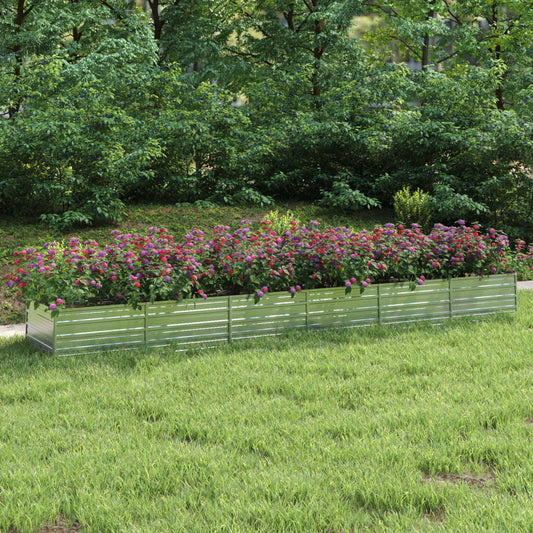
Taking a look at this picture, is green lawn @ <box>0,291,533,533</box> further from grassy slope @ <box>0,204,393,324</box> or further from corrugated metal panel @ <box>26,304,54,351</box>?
grassy slope @ <box>0,204,393,324</box>

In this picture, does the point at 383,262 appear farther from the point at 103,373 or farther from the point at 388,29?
the point at 388,29

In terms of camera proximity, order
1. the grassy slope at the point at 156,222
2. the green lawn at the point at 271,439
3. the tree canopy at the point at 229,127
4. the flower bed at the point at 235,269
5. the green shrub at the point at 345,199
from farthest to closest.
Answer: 1. the green shrub at the point at 345,199
2. the tree canopy at the point at 229,127
3. the grassy slope at the point at 156,222
4. the flower bed at the point at 235,269
5. the green lawn at the point at 271,439

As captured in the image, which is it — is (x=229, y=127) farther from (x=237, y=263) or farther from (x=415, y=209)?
(x=237, y=263)

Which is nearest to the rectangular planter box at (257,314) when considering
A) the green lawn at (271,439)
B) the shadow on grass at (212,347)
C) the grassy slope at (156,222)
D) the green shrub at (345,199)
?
the shadow on grass at (212,347)

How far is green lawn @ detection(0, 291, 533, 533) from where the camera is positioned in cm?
287

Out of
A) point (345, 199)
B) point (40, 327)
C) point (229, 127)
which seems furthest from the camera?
point (229, 127)

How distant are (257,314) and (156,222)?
5248mm

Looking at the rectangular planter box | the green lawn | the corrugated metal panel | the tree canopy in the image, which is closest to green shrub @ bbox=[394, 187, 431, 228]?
the tree canopy

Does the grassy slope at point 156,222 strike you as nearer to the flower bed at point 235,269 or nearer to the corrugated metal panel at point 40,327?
the corrugated metal panel at point 40,327

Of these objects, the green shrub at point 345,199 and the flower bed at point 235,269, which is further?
the green shrub at point 345,199

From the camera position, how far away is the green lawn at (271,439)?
2.87 m

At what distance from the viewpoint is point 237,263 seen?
6.41 metres

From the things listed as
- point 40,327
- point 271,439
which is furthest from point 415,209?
point 271,439

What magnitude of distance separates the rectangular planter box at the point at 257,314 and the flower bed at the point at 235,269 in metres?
0.02
